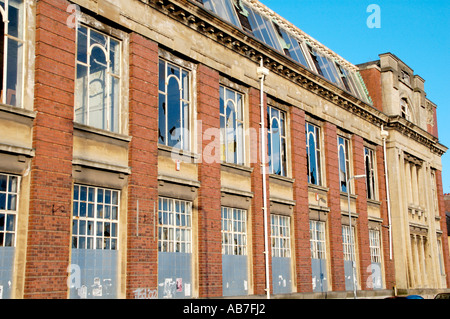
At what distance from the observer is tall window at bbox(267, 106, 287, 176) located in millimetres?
27812

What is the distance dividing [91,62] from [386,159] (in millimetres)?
25816

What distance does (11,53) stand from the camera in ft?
53.7

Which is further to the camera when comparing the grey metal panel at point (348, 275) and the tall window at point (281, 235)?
the grey metal panel at point (348, 275)

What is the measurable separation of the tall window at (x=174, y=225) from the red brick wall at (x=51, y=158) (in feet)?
14.5

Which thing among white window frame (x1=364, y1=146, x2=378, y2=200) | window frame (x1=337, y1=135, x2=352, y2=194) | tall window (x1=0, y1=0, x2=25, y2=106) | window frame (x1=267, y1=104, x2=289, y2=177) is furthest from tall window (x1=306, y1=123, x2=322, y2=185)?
tall window (x1=0, y1=0, x2=25, y2=106)

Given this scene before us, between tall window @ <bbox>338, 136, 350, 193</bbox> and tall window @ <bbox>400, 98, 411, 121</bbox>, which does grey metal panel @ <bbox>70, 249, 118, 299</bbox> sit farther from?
tall window @ <bbox>400, 98, 411, 121</bbox>

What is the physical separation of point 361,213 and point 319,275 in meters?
6.68

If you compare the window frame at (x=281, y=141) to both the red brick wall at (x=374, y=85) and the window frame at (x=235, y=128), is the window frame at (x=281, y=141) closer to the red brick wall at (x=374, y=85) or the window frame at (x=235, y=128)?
the window frame at (x=235, y=128)

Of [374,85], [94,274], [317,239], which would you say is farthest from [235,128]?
[374,85]

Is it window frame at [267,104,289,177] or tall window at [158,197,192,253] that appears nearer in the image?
tall window at [158,197,192,253]

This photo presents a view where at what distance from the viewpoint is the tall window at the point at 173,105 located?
21.7 metres

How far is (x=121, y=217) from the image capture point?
19.0 m

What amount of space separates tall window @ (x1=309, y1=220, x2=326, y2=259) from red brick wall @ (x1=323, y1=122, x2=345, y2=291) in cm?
51

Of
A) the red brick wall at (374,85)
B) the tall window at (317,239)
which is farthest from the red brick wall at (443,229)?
the tall window at (317,239)
